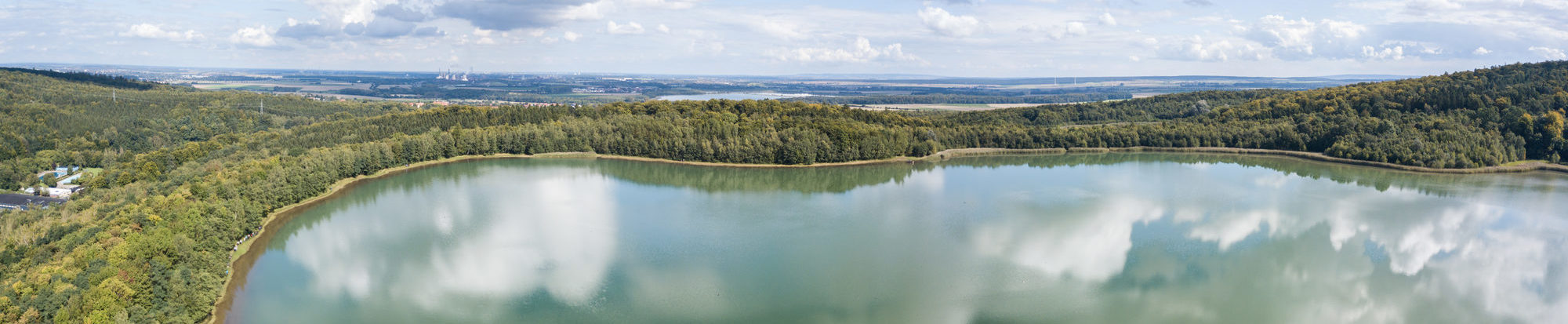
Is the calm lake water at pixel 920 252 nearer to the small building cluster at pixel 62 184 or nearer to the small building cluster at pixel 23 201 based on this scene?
the small building cluster at pixel 23 201

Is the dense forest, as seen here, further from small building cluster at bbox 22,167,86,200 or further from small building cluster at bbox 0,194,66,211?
small building cluster at bbox 0,194,66,211

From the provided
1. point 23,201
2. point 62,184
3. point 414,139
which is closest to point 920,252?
point 414,139

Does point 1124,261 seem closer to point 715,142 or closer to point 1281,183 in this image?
point 1281,183

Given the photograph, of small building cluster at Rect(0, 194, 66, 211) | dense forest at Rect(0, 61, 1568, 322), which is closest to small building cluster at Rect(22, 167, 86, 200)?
small building cluster at Rect(0, 194, 66, 211)

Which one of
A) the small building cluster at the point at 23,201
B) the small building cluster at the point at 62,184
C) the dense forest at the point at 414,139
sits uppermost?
the dense forest at the point at 414,139

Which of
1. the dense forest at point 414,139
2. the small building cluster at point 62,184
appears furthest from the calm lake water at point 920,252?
the small building cluster at point 62,184

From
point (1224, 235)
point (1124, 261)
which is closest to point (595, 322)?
point (1124, 261)
